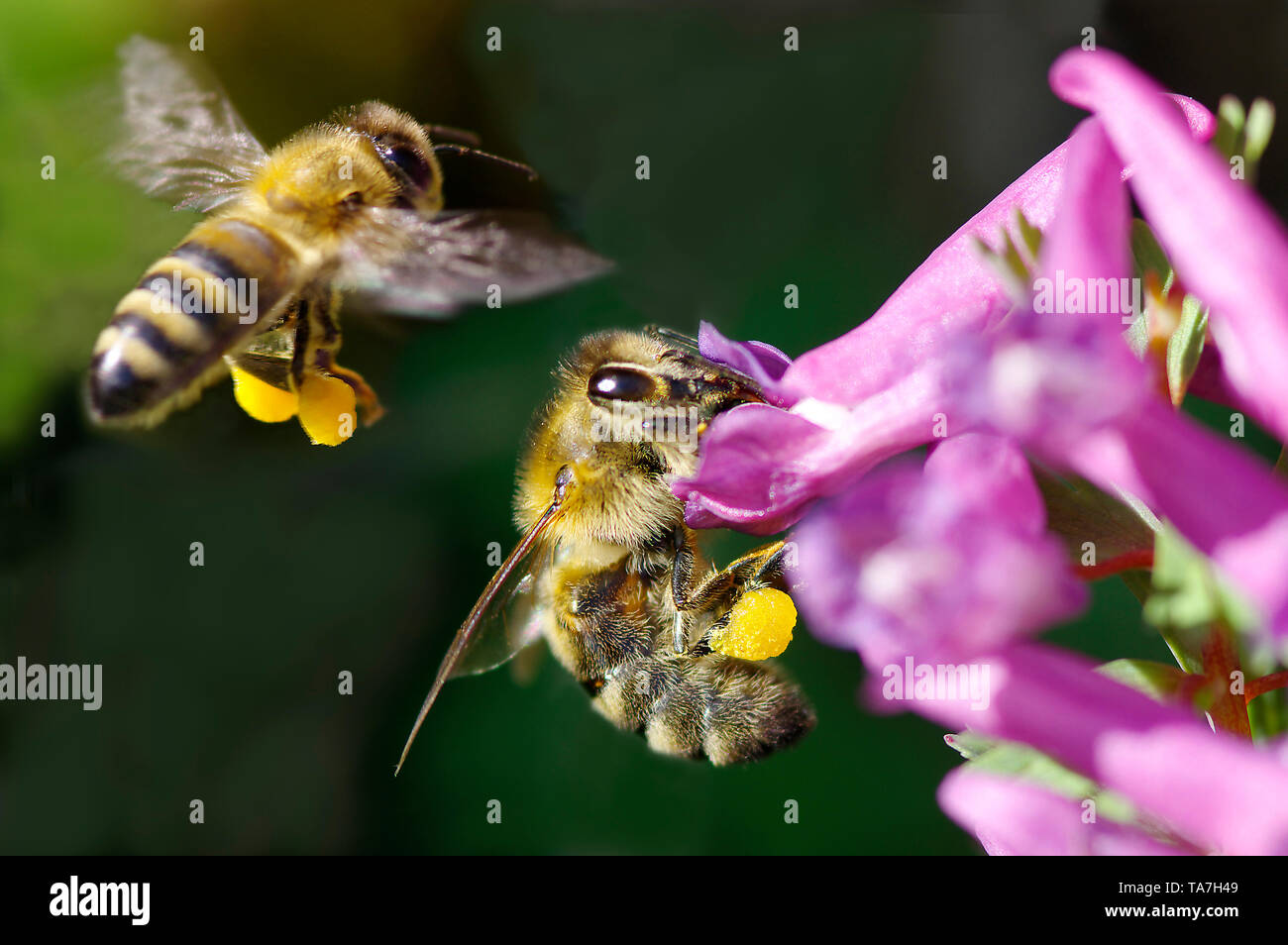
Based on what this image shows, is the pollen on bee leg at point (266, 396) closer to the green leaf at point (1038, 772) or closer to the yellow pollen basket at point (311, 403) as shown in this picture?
the yellow pollen basket at point (311, 403)

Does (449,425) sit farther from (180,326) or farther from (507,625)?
(180,326)

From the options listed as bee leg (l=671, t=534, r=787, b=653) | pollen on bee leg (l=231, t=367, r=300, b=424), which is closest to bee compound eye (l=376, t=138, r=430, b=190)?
pollen on bee leg (l=231, t=367, r=300, b=424)

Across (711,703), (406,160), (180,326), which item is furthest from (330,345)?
(711,703)

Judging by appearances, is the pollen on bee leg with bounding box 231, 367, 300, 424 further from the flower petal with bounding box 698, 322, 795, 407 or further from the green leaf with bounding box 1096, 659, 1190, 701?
the green leaf with bounding box 1096, 659, 1190, 701

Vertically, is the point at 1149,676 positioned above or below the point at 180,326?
below

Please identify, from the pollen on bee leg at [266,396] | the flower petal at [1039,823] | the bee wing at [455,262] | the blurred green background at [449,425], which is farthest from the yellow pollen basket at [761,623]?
the blurred green background at [449,425]
